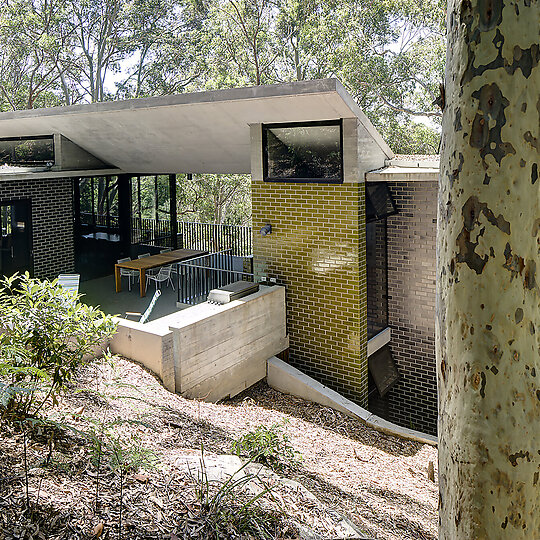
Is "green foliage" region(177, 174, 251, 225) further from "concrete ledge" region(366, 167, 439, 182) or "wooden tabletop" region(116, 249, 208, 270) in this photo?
"concrete ledge" region(366, 167, 439, 182)

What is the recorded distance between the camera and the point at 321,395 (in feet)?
29.8

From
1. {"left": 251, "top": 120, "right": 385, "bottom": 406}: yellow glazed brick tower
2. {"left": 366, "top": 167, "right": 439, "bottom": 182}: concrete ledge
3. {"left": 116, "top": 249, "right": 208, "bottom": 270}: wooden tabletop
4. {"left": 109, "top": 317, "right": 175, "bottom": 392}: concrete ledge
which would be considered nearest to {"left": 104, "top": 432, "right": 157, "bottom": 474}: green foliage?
{"left": 109, "top": 317, "right": 175, "bottom": 392}: concrete ledge

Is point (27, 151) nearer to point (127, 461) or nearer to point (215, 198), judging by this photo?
point (127, 461)

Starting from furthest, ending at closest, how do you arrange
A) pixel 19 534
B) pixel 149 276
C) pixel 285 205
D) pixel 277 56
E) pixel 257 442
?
pixel 277 56 → pixel 149 276 → pixel 285 205 → pixel 257 442 → pixel 19 534

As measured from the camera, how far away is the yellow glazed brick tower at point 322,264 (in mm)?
9289

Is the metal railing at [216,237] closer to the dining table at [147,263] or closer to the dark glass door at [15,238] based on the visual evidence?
the dining table at [147,263]

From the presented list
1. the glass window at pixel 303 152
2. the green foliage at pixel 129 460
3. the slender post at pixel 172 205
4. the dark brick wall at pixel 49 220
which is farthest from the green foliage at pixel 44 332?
the slender post at pixel 172 205

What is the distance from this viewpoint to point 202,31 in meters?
25.5

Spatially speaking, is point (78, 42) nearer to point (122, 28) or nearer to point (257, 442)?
point (122, 28)

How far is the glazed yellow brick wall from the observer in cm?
934

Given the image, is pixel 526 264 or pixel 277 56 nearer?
pixel 526 264

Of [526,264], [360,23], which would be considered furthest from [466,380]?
[360,23]

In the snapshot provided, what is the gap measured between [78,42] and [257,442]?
24528mm

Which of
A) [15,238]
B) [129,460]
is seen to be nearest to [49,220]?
[15,238]
